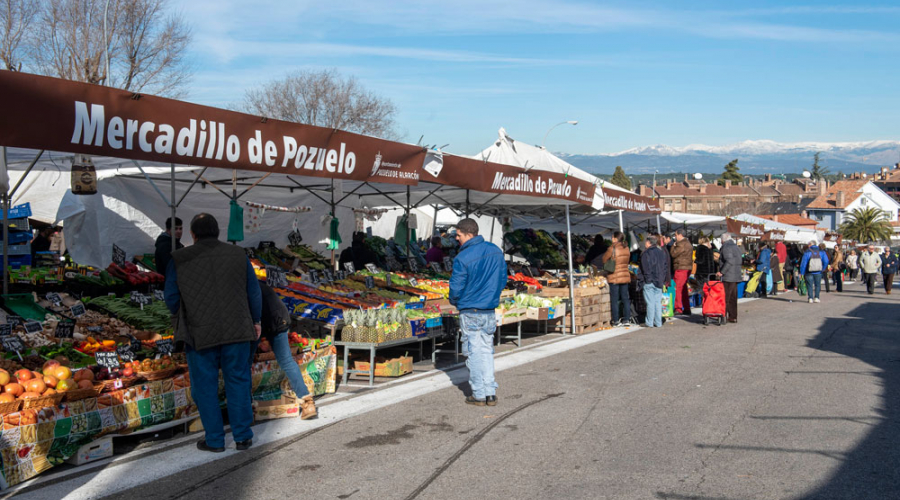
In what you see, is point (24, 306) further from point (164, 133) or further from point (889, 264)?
point (889, 264)

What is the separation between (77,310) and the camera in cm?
834

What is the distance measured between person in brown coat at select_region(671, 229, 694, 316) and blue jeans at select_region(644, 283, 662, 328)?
6.26 ft

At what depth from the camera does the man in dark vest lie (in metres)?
5.81

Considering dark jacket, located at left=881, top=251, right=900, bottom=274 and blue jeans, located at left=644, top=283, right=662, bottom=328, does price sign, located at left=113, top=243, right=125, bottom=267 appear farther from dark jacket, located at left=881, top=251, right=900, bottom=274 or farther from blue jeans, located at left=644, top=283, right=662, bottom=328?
dark jacket, located at left=881, top=251, right=900, bottom=274

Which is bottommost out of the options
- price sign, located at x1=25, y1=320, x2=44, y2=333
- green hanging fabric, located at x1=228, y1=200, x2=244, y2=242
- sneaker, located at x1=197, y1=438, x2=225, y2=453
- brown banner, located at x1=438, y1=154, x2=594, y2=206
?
sneaker, located at x1=197, y1=438, x2=225, y2=453

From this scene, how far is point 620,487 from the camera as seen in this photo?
516 centimetres

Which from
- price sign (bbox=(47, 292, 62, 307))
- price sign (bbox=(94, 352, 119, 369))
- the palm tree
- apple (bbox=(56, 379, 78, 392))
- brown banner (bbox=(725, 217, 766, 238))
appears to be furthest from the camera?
the palm tree

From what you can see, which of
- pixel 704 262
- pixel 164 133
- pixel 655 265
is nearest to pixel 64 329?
pixel 164 133

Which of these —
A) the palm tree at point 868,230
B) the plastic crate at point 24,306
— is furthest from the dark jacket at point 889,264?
the palm tree at point 868,230

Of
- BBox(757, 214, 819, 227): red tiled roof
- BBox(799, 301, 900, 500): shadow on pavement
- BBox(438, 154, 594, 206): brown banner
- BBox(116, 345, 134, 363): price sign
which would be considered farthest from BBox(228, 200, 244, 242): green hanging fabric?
BBox(757, 214, 819, 227): red tiled roof

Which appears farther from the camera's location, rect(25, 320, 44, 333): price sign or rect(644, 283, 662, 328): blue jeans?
rect(644, 283, 662, 328): blue jeans

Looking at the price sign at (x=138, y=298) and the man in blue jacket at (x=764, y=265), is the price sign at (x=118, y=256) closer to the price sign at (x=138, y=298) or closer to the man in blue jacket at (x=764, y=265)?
the price sign at (x=138, y=298)

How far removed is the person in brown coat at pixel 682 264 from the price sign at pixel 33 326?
43.4 feet

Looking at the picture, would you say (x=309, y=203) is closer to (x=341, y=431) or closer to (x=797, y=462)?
(x=341, y=431)
